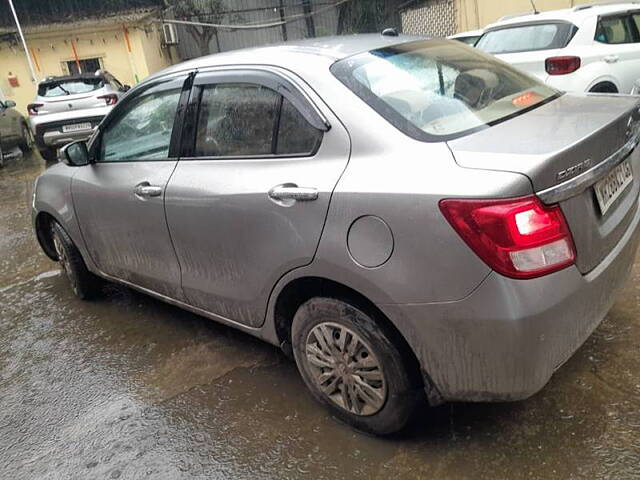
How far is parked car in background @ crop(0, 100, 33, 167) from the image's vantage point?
37.5 ft

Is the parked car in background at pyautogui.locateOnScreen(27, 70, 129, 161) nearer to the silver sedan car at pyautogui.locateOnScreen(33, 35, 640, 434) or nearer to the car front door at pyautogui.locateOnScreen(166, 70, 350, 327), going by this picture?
the silver sedan car at pyautogui.locateOnScreen(33, 35, 640, 434)

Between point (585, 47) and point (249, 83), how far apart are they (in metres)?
5.14

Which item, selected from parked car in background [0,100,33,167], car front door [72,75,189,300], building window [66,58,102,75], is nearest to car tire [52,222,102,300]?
car front door [72,75,189,300]

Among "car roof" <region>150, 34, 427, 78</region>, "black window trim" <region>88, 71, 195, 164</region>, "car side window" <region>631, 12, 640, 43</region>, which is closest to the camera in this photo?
"car roof" <region>150, 34, 427, 78</region>

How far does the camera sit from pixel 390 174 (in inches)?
79.7

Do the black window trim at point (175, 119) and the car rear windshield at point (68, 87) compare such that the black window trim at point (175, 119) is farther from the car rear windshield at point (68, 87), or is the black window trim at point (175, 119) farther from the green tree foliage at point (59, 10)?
the green tree foliage at point (59, 10)

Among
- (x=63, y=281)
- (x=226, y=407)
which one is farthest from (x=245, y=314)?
(x=63, y=281)

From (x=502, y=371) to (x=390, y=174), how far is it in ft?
2.61

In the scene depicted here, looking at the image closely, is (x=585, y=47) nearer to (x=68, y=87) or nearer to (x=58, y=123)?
(x=58, y=123)

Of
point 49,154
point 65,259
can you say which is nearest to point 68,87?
point 49,154

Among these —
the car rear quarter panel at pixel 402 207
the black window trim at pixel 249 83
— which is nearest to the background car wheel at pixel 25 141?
the black window trim at pixel 249 83

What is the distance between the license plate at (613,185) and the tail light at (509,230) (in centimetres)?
34

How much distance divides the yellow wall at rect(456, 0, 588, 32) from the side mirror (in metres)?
10.3

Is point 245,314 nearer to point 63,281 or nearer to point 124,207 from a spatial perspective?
point 124,207
